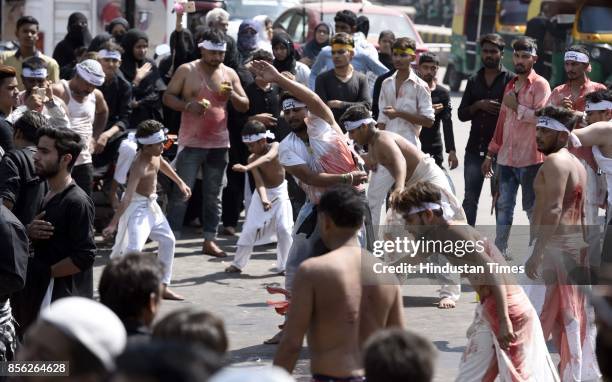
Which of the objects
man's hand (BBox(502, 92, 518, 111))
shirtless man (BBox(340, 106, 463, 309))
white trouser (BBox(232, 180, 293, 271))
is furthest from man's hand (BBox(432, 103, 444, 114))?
shirtless man (BBox(340, 106, 463, 309))

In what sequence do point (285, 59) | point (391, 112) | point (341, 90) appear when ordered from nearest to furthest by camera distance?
point (391, 112), point (341, 90), point (285, 59)

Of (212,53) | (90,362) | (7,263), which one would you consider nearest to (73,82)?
(212,53)

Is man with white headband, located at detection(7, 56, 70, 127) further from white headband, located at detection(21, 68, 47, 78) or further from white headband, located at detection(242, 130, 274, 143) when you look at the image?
white headband, located at detection(242, 130, 274, 143)

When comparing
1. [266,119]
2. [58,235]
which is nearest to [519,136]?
[266,119]

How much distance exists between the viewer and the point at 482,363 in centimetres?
687

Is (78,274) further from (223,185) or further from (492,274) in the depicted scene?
(223,185)

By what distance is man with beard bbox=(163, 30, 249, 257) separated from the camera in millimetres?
11695

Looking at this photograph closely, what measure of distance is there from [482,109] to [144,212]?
3252 millimetres

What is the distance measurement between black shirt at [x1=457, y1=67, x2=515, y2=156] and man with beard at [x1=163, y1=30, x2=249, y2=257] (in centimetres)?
204

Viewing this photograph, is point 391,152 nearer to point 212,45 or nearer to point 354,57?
point 212,45

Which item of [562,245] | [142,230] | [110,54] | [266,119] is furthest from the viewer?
[110,54]

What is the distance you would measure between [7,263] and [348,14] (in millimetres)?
8168

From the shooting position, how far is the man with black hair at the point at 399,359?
3.91 m

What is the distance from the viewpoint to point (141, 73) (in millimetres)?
13078
